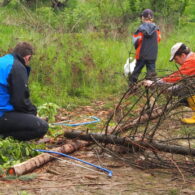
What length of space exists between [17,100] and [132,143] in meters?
1.39

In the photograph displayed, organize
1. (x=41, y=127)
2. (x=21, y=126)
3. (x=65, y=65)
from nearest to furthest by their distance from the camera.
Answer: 1. (x=21, y=126)
2. (x=41, y=127)
3. (x=65, y=65)

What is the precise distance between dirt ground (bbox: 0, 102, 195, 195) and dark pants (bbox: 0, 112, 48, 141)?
2.05 ft

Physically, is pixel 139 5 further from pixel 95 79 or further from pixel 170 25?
pixel 95 79

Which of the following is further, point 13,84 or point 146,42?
point 146,42

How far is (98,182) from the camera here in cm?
459

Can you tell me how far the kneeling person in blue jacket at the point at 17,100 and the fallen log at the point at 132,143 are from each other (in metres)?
0.45

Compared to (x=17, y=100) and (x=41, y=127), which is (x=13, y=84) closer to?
(x=17, y=100)

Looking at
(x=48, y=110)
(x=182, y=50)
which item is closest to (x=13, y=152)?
(x=48, y=110)

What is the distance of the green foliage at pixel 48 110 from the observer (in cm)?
671

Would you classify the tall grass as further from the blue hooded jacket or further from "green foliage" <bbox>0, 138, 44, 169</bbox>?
"green foliage" <bbox>0, 138, 44, 169</bbox>

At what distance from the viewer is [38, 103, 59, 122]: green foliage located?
671 centimetres

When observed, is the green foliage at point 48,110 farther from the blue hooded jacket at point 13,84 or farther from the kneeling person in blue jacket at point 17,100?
the blue hooded jacket at point 13,84

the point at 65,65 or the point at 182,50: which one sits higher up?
the point at 182,50

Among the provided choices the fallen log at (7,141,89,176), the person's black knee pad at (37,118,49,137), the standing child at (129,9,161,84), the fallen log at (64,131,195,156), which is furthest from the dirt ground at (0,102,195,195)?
the standing child at (129,9,161,84)
